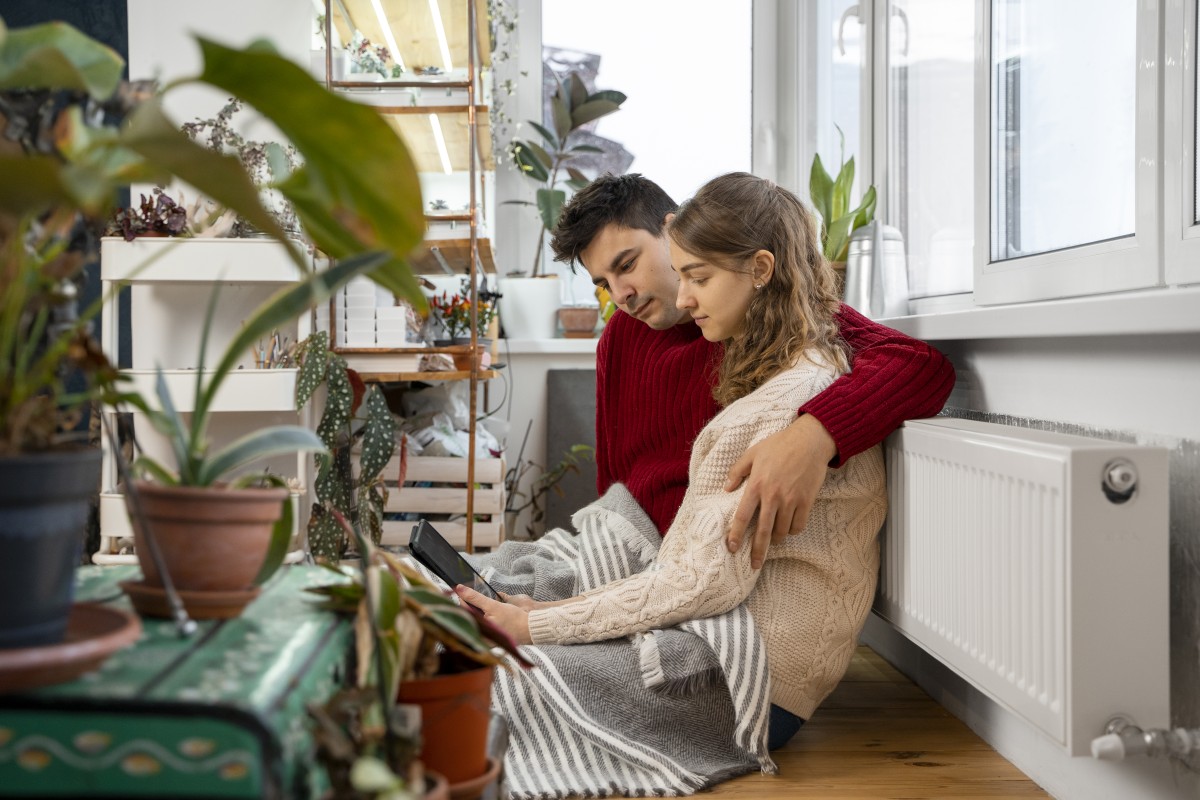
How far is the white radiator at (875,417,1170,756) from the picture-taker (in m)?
1.22

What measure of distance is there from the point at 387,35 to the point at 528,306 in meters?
0.96

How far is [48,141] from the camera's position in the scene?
0.75 metres

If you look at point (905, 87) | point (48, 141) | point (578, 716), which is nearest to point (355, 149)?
point (48, 141)

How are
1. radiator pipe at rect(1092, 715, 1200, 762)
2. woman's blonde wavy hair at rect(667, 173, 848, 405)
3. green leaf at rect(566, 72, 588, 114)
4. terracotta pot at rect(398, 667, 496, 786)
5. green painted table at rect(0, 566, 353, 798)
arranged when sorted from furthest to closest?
green leaf at rect(566, 72, 588, 114)
woman's blonde wavy hair at rect(667, 173, 848, 405)
radiator pipe at rect(1092, 715, 1200, 762)
terracotta pot at rect(398, 667, 496, 786)
green painted table at rect(0, 566, 353, 798)

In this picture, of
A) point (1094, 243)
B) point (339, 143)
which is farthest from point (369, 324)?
point (339, 143)

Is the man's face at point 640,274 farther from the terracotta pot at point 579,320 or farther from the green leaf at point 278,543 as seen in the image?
the green leaf at point 278,543

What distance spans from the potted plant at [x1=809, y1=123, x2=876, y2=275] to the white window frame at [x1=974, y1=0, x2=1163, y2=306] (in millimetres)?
431

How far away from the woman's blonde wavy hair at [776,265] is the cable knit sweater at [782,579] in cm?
6

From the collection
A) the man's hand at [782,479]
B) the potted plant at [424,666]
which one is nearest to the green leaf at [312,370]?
the man's hand at [782,479]

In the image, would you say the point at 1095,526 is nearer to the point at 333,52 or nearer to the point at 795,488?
the point at 795,488

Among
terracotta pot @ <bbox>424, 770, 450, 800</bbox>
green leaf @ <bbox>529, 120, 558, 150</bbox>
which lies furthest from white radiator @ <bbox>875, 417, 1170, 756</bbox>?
green leaf @ <bbox>529, 120, 558, 150</bbox>

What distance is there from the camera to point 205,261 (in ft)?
9.11

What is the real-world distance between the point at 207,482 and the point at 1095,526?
933mm

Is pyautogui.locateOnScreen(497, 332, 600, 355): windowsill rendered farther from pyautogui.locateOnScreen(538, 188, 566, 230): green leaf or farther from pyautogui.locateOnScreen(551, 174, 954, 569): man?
pyautogui.locateOnScreen(551, 174, 954, 569): man
